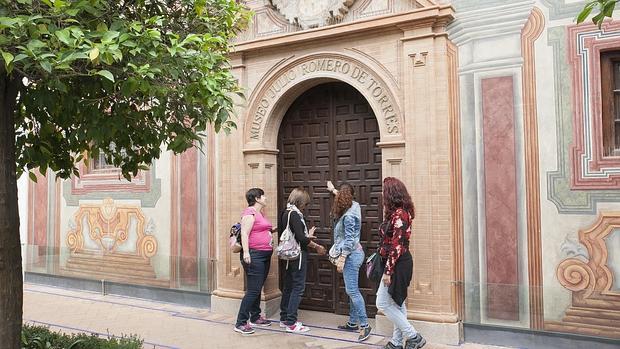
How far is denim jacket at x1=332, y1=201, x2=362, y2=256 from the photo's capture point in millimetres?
6434

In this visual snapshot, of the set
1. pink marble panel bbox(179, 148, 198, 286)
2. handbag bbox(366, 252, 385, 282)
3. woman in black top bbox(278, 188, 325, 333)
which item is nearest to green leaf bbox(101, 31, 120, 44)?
handbag bbox(366, 252, 385, 282)

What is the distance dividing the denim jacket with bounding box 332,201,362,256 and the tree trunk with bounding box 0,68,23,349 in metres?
3.50

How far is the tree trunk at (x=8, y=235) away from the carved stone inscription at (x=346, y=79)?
154 inches

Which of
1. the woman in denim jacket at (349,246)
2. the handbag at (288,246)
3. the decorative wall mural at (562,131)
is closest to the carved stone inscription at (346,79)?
the woman in denim jacket at (349,246)

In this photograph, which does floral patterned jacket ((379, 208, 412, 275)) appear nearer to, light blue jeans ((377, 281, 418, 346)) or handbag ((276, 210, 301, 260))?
light blue jeans ((377, 281, 418, 346))

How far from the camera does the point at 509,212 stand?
6.15 m

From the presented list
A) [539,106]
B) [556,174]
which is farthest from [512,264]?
[539,106]

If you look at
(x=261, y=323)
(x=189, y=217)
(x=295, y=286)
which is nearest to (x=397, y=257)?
(x=295, y=286)

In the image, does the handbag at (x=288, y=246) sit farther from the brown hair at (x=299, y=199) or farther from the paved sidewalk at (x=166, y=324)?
the paved sidewalk at (x=166, y=324)

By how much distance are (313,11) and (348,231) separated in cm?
302

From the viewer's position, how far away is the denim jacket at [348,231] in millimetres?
6434

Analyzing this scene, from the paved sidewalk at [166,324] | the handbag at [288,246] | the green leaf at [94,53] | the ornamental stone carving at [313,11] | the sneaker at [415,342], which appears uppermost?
the ornamental stone carving at [313,11]

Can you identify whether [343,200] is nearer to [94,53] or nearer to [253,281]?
[253,281]

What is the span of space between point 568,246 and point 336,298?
3109 mm
